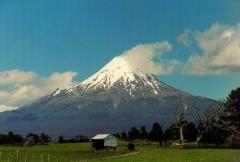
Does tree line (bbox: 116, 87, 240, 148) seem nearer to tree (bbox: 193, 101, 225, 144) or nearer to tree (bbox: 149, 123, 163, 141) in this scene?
tree (bbox: 193, 101, 225, 144)

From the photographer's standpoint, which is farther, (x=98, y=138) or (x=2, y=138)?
(x=2, y=138)

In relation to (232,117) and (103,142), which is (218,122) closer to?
(232,117)

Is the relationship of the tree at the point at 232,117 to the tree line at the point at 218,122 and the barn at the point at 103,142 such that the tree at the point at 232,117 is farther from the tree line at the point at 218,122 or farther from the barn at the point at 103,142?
the barn at the point at 103,142

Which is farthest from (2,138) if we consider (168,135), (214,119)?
(214,119)

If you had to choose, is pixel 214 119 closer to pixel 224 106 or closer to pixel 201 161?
pixel 224 106

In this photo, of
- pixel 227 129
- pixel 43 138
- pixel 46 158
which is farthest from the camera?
pixel 43 138

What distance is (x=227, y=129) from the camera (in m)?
110

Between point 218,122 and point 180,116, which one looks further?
point 180,116

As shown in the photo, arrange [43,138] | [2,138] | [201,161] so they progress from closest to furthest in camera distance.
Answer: [201,161], [2,138], [43,138]

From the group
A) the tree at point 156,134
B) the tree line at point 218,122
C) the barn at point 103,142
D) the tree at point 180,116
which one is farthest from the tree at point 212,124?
the tree at point 156,134

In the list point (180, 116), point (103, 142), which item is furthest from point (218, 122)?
point (103, 142)

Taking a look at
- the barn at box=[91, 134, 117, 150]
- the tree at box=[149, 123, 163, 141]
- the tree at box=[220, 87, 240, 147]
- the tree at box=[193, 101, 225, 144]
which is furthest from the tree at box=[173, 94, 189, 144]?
the tree at box=[149, 123, 163, 141]

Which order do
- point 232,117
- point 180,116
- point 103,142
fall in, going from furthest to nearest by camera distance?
point 103,142, point 180,116, point 232,117

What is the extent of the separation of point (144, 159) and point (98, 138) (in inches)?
2022
